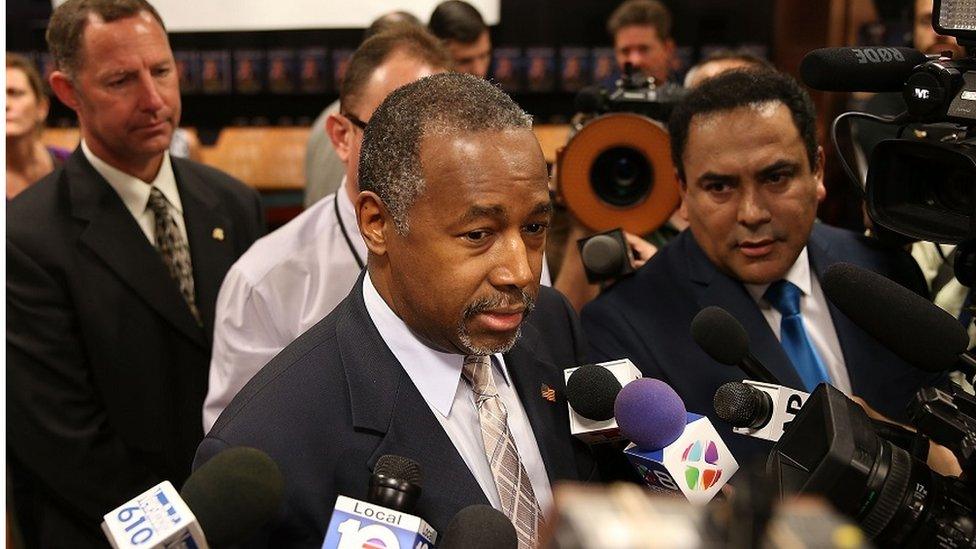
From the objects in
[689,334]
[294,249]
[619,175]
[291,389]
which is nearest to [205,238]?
[294,249]

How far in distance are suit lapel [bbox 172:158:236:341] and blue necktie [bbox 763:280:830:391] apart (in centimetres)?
145

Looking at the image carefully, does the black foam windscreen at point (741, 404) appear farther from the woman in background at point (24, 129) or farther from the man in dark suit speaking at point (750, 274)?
the woman in background at point (24, 129)

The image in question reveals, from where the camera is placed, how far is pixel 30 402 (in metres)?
2.68

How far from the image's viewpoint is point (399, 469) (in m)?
1.40

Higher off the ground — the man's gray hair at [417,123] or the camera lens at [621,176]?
the man's gray hair at [417,123]

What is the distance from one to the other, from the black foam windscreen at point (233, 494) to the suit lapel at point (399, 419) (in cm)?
30

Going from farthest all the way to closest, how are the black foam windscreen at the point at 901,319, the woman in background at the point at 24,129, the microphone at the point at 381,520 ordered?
the woman in background at the point at 24,129 < the black foam windscreen at the point at 901,319 < the microphone at the point at 381,520

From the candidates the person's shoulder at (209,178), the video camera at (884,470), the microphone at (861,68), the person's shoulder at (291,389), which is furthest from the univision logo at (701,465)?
the person's shoulder at (209,178)

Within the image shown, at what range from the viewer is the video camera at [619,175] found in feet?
9.05

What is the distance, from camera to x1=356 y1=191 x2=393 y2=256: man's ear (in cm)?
170

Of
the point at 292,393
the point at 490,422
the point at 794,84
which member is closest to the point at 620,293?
the point at 794,84

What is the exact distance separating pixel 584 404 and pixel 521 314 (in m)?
0.19

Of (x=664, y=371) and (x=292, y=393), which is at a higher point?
(x=292, y=393)

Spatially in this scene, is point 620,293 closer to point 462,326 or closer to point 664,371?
point 664,371
